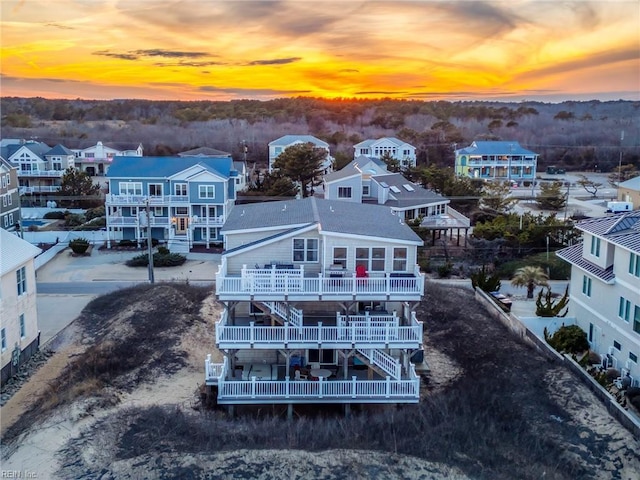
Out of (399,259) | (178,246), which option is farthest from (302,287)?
(178,246)

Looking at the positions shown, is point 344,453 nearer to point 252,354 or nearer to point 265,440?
point 265,440

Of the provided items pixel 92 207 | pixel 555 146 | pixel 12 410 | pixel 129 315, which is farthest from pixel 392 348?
pixel 555 146

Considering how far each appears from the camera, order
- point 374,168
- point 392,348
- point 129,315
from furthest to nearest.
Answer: point 374,168 < point 129,315 < point 392,348

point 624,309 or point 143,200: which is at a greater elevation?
point 143,200

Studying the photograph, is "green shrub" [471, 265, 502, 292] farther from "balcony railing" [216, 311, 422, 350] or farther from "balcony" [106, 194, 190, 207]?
"balcony" [106, 194, 190, 207]

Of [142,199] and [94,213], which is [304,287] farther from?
[94,213]

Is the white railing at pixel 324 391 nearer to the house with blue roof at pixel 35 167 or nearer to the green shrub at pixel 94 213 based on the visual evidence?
the green shrub at pixel 94 213

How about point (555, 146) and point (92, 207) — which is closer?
point (92, 207)
